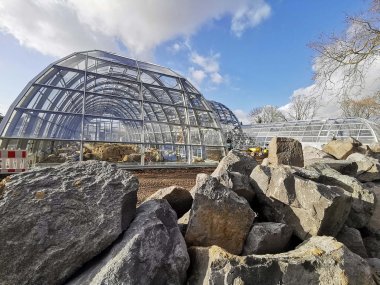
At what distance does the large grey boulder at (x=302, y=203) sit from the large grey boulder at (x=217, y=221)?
2.29 feet

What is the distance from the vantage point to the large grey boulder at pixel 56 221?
2.26 m

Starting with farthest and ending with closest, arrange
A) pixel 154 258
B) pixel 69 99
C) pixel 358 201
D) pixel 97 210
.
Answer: pixel 69 99 → pixel 358 201 → pixel 97 210 → pixel 154 258

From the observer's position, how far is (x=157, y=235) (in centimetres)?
254

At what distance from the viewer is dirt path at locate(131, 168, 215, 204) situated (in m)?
7.13

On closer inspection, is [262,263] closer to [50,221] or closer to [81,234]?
[81,234]

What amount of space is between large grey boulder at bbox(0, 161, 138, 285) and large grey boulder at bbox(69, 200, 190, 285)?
0.44ft

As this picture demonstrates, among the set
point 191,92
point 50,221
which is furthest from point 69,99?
point 50,221

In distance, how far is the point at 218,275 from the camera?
2225 mm

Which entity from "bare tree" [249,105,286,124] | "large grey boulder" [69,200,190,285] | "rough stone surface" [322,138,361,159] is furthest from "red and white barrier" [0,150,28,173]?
"bare tree" [249,105,286,124]

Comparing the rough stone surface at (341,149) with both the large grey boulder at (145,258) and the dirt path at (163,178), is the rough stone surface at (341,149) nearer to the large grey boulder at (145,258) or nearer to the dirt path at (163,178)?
the dirt path at (163,178)

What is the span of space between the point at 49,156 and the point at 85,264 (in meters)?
11.0

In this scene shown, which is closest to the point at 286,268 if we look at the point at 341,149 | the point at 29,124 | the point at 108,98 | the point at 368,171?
the point at 368,171

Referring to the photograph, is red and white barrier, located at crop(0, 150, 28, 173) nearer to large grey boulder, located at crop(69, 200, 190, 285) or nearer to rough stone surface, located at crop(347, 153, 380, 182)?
large grey boulder, located at crop(69, 200, 190, 285)

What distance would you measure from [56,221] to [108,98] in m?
11.8
